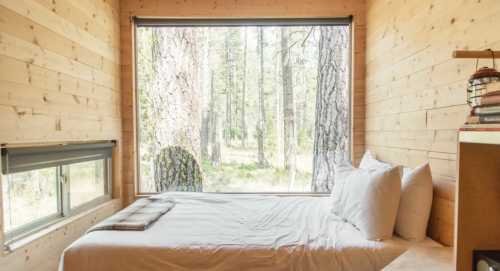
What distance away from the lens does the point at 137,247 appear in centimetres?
150

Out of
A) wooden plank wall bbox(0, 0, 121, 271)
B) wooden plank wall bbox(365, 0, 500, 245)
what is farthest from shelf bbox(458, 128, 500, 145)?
wooden plank wall bbox(0, 0, 121, 271)

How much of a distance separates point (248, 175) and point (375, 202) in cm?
165

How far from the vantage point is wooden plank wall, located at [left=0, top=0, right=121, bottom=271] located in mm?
1612

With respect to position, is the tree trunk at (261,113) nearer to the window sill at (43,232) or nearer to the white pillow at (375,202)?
the white pillow at (375,202)

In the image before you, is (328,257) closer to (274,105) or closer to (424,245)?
(424,245)

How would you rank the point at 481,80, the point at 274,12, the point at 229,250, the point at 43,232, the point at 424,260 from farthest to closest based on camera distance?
the point at 274,12 → the point at 43,232 → the point at 229,250 → the point at 424,260 → the point at 481,80

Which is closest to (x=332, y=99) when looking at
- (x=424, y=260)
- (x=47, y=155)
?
(x=424, y=260)

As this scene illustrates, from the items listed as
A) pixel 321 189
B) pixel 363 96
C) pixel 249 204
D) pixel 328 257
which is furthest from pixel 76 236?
pixel 363 96

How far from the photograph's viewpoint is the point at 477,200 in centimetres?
90

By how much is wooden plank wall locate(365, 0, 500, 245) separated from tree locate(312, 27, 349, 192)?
445 millimetres

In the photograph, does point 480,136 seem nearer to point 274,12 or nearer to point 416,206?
point 416,206

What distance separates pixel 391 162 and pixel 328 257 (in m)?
1.16

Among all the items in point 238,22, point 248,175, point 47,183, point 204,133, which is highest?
point 238,22

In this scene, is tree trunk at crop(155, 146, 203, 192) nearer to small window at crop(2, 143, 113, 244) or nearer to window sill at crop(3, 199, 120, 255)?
small window at crop(2, 143, 113, 244)
